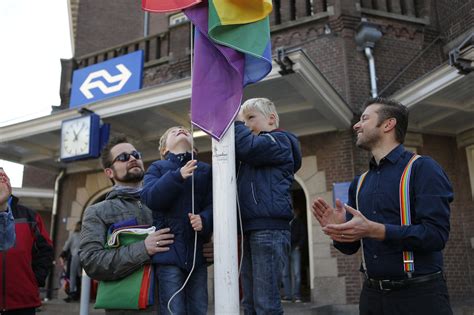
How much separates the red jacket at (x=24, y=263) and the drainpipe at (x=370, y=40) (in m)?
7.02

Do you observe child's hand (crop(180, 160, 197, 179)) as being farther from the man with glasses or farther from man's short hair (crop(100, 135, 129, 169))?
man's short hair (crop(100, 135, 129, 169))

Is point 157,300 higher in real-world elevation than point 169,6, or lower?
lower

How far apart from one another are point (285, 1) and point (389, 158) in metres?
8.34

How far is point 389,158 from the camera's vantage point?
2.46m

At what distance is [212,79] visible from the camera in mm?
2662

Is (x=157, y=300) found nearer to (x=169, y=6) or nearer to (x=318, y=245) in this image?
(x=169, y=6)

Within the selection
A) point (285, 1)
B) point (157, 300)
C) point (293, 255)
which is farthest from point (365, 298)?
point (285, 1)

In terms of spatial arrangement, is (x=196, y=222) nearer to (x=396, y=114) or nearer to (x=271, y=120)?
(x=271, y=120)

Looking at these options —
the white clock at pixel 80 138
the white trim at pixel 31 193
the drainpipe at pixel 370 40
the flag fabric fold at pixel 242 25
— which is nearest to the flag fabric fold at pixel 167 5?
the flag fabric fold at pixel 242 25

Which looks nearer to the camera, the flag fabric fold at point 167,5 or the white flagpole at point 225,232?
the white flagpole at point 225,232

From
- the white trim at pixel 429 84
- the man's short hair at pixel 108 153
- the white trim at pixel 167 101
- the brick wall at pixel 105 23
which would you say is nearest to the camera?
the man's short hair at pixel 108 153

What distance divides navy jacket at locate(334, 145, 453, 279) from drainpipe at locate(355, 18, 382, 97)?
22.5 feet

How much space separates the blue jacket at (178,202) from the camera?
2555mm

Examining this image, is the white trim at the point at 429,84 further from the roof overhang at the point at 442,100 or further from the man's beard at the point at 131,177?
the man's beard at the point at 131,177
